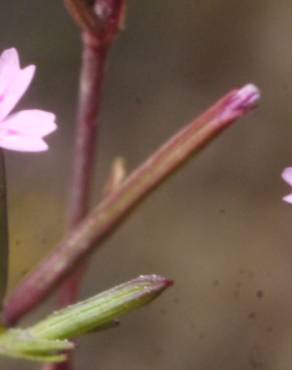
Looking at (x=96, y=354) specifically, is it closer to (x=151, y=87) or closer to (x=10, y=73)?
(x=151, y=87)

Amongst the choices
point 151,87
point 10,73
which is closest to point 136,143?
point 151,87

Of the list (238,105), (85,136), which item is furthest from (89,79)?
(238,105)

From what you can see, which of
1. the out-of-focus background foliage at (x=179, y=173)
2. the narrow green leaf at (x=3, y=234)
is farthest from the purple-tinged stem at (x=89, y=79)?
the out-of-focus background foliage at (x=179, y=173)

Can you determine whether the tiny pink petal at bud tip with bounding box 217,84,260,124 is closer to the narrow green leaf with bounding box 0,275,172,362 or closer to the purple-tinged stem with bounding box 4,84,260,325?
the purple-tinged stem with bounding box 4,84,260,325

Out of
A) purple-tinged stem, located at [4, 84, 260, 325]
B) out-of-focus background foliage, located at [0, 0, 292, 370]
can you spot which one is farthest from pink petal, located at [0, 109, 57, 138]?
out-of-focus background foliage, located at [0, 0, 292, 370]

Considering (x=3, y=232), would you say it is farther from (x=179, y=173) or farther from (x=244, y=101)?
(x=179, y=173)

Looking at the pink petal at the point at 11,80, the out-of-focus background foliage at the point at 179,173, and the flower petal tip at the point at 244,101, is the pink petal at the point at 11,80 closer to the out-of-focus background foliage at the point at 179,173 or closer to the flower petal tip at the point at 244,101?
the flower petal tip at the point at 244,101
